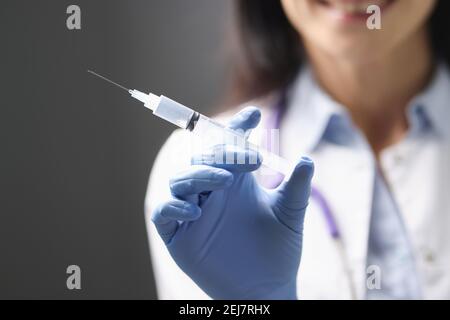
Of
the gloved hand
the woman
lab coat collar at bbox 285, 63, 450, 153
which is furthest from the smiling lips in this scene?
the gloved hand

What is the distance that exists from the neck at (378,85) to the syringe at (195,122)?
0.29m

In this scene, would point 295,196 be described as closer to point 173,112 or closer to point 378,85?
point 173,112

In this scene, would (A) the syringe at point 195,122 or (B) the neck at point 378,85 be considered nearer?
(A) the syringe at point 195,122

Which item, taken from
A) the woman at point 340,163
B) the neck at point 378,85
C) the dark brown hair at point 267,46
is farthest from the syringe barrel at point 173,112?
the neck at point 378,85

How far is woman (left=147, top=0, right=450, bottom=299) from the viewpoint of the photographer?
2.62 feet

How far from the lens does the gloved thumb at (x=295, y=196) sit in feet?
2.32

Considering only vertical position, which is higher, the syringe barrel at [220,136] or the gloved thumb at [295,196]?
the syringe barrel at [220,136]

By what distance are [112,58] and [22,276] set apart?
37 centimetres

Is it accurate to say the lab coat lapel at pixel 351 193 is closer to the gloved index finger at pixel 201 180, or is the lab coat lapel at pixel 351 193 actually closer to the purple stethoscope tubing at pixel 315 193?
the purple stethoscope tubing at pixel 315 193

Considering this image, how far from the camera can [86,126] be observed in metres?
0.92

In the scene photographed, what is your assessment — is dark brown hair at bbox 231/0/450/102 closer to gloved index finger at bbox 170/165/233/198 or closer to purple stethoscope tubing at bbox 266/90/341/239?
purple stethoscope tubing at bbox 266/90/341/239

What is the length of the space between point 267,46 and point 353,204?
0.30m
